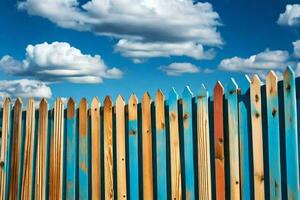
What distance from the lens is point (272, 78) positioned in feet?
15.1

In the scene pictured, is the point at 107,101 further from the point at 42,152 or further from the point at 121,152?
the point at 42,152

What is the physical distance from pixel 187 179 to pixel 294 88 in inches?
56.4

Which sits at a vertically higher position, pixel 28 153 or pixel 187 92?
pixel 187 92

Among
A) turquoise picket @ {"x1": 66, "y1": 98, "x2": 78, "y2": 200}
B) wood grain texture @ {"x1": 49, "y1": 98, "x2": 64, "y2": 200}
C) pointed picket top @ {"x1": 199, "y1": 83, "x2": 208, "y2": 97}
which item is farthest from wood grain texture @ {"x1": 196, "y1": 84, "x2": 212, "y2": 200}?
wood grain texture @ {"x1": 49, "y1": 98, "x2": 64, "y2": 200}

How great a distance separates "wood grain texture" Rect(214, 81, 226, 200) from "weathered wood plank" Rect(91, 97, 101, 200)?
175cm

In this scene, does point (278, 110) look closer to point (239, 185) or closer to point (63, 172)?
point (239, 185)

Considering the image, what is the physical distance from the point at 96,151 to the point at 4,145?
2.06 metres

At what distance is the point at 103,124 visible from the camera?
20.4 ft

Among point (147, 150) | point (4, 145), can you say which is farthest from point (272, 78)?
point (4, 145)

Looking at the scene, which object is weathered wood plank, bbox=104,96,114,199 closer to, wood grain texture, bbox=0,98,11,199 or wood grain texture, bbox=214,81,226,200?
wood grain texture, bbox=214,81,226,200

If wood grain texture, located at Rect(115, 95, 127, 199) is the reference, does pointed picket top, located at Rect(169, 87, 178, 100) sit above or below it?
above

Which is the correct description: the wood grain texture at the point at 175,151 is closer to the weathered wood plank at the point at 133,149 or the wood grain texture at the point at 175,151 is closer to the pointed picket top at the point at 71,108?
the weathered wood plank at the point at 133,149

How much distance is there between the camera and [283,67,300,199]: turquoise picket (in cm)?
444

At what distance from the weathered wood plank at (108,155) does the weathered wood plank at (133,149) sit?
1.09 feet
